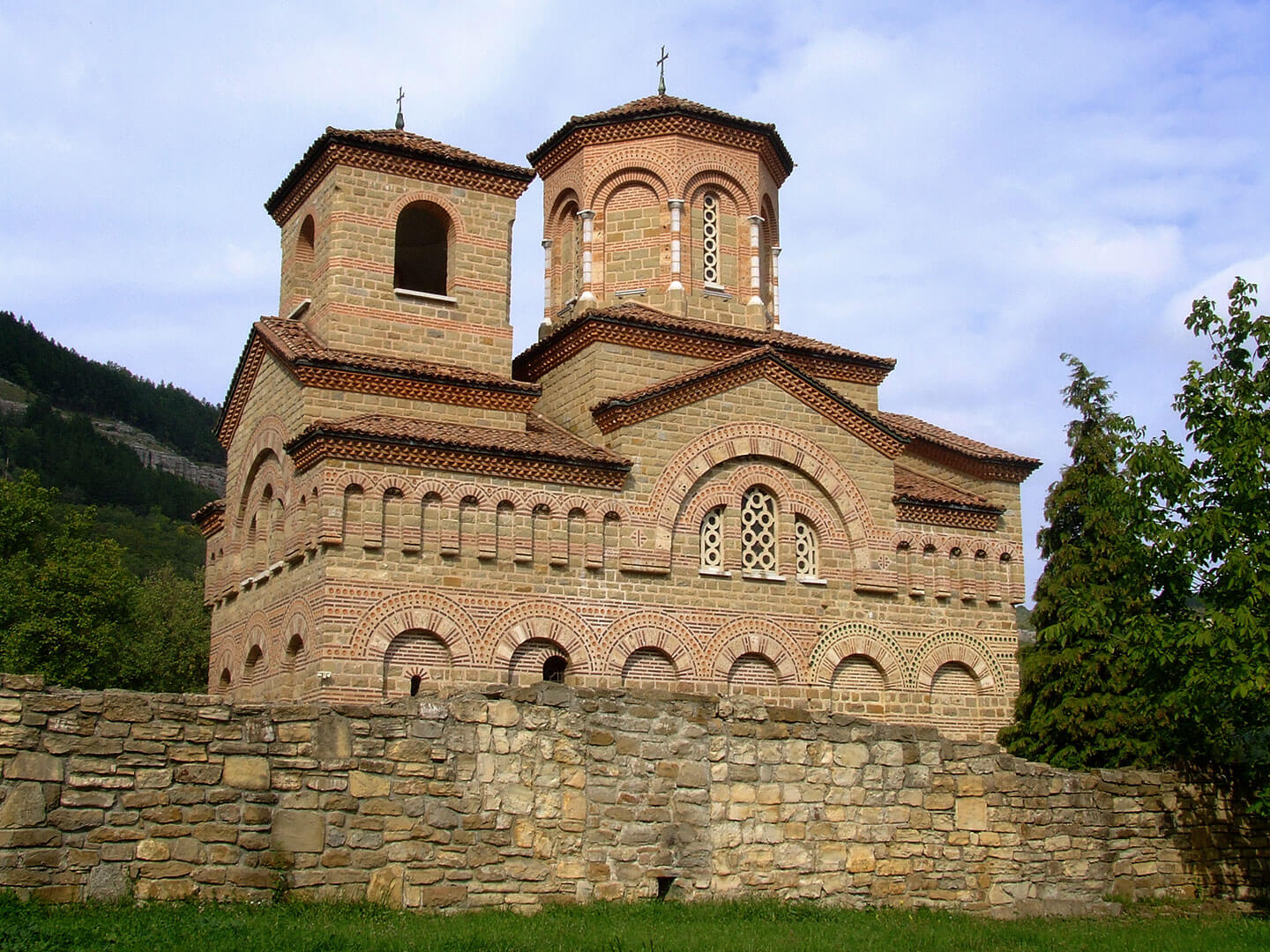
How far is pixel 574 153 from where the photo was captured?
22531 millimetres

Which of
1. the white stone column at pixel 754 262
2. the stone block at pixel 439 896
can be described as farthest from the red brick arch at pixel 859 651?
the stone block at pixel 439 896

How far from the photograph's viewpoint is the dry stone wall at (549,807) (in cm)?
907

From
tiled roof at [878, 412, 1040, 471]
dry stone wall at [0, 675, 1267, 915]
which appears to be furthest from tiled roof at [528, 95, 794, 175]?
dry stone wall at [0, 675, 1267, 915]

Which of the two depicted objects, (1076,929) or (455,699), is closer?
(455,699)

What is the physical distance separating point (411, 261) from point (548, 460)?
594 centimetres

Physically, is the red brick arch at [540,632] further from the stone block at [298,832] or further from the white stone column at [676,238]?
the stone block at [298,832]

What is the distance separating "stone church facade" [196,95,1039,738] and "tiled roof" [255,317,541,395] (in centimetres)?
5

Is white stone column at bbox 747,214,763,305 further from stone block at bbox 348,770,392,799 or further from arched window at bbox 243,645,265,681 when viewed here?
stone block at bbox 348,770,392,799

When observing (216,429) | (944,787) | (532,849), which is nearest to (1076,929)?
(944,787)

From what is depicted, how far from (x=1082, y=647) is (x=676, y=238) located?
888cm

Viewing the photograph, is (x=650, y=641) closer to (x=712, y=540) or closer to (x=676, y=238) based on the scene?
(x=712, y=540)

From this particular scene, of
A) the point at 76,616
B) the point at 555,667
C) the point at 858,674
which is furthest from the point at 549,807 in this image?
A: the point at 76,616

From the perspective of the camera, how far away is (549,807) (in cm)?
1070

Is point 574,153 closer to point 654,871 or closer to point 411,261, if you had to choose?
point 411,261
